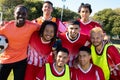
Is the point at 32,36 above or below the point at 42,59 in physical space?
above

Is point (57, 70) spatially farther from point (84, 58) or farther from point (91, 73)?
point (91, 73)

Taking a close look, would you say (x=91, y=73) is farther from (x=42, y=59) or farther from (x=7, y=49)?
(x=7, y=49)

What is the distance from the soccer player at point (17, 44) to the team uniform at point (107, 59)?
132 cm

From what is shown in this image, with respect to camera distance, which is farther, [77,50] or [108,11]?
[108,11]

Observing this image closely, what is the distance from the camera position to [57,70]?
583 cm

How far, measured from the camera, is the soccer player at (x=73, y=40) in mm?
6321

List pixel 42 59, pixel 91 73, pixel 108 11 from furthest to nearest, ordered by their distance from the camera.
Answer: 1. pixel 108 11
2. pixel 42 59
3. pixel 91 73

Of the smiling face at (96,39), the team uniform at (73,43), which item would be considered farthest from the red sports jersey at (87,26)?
the smiling face at (96,39)

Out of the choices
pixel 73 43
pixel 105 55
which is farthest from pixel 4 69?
pixel 105 55

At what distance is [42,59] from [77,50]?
71 cm

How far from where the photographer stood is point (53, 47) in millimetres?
6344

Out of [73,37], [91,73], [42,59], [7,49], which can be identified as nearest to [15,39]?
[7,49]

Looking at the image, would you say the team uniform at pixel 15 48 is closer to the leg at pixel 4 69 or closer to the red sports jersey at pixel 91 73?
the leg at pixel 4 69

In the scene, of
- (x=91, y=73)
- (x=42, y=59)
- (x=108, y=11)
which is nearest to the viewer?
(x=91, y=73)
